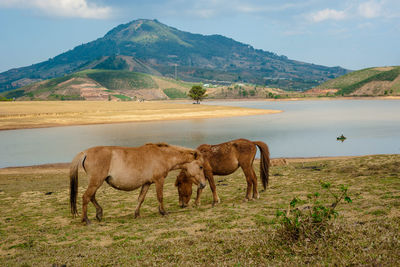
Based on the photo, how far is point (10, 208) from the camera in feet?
41.1

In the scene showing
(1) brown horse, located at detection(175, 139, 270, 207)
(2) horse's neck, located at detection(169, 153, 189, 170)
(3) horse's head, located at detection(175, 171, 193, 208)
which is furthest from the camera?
(1) brown horse, located at detection(175, 139, 270, 207)

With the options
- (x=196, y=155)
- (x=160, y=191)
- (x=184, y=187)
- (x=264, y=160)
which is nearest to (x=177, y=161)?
(x=196, y=155)

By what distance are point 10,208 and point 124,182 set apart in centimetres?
525

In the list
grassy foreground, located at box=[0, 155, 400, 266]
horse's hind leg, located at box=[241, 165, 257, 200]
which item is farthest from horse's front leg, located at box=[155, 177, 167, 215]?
horse's hind leg, located at box=[241, 165, 257, 200]

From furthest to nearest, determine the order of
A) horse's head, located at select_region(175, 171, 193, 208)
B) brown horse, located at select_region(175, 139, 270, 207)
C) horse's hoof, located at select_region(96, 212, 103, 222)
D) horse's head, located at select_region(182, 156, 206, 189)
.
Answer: brown horse, located at select_region(175, 139, 270, 207)
horse's head, located at select_region(175, 171, 193, 208)
horse's head, located at select_region(182, 156, 206, 189)
horse's hoof, located at select_region(96, 212, 103, 222)

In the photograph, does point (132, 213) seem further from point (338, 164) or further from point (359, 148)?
point (359, 148)

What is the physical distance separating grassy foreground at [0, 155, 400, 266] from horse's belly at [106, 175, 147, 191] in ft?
3.35

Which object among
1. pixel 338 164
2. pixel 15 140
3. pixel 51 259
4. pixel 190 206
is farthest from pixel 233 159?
pixel 15 140

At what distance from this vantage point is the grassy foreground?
5891 millimetres

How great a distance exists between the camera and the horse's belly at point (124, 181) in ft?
33.4

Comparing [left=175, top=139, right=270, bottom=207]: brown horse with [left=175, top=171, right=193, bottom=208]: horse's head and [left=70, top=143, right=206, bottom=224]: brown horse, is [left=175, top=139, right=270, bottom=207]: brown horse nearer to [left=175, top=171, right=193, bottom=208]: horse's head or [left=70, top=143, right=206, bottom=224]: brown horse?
[left=175, top=171, right=193, bottom=208]: horse's head

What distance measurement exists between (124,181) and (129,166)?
0.46 meters

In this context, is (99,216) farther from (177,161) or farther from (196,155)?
(196,155)

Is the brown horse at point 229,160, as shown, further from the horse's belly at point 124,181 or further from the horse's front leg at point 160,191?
the horse's belly at point 124,181
